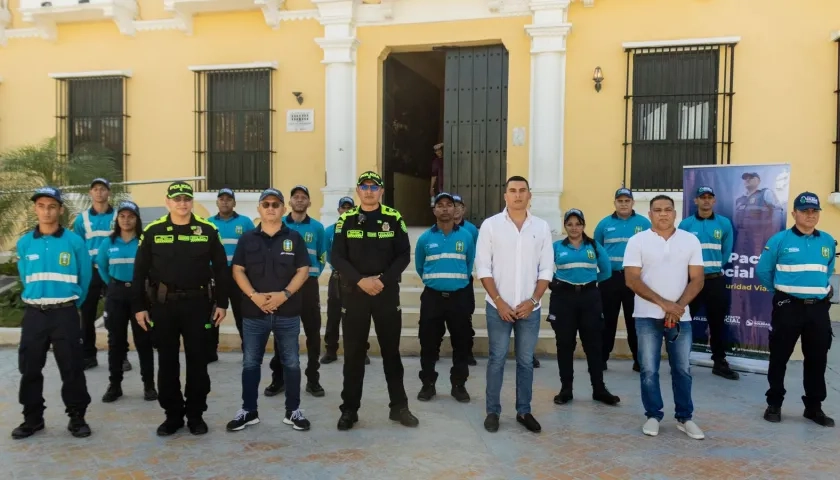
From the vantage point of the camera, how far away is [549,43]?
9.30 m

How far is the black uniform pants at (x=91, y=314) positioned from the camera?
22.1 feet

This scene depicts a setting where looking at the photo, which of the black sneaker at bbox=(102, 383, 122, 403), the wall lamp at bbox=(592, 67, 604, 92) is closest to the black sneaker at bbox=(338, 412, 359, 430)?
the black sneaker at bbox=(102, 383, 122, 403)

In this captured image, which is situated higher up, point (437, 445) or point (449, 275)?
point (449, 275)

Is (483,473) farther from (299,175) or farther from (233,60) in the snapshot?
(233,60)

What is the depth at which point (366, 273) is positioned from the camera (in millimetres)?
4949

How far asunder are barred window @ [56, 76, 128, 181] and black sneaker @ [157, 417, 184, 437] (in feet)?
23.8

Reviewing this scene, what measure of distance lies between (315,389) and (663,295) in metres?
3.13

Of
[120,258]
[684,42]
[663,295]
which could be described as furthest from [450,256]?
[684,42]

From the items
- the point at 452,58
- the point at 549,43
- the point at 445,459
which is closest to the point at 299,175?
the point at 452,58

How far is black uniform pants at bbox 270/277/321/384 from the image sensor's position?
234 inches

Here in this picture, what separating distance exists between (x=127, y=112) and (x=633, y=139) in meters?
8.31

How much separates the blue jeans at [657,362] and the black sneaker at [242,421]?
3.05 meters

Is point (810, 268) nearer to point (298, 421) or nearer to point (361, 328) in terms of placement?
point (361, 328)

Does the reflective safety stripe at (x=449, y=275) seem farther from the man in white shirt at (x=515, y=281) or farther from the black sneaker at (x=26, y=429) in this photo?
the black sneaker at (x=26, y=429)
